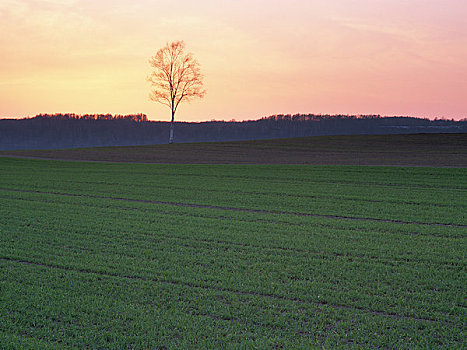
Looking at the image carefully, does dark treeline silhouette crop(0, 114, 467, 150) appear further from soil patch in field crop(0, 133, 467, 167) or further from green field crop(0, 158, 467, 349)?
green field crop(0, 158, 467, 349)

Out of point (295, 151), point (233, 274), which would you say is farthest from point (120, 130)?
point (233, 274)

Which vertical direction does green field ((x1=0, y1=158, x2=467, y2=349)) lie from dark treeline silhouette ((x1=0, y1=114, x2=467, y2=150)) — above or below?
below

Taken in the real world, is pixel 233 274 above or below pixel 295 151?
below

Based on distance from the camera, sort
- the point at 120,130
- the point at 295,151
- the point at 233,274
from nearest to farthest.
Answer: the point at 233,274, the point at 295,151, the point at 120,130

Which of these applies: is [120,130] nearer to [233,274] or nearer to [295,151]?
[295,151]

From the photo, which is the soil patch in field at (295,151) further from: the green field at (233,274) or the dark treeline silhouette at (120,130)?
the dark treeline silhouette at (120,130)

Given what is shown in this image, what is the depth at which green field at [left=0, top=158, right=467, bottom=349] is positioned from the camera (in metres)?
5.36

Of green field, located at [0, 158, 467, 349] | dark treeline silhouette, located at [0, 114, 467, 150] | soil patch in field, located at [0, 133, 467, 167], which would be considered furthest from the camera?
dark treeline silhouette, located at [0, 114, 467, 150]

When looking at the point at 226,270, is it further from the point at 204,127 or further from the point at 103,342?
the point at 204,127

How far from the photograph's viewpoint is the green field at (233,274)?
536 cm

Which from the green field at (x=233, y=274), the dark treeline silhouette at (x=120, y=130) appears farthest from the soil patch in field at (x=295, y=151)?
the dark treeline silhouette at (x=120, y=130)

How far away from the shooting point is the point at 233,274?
7422mm

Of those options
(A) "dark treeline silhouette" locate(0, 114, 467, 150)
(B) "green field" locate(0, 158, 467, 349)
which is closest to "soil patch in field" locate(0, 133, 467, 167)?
(B) "green field" locate(0, 158, 467, 349)

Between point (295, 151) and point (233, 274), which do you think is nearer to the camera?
point (233, 274)
